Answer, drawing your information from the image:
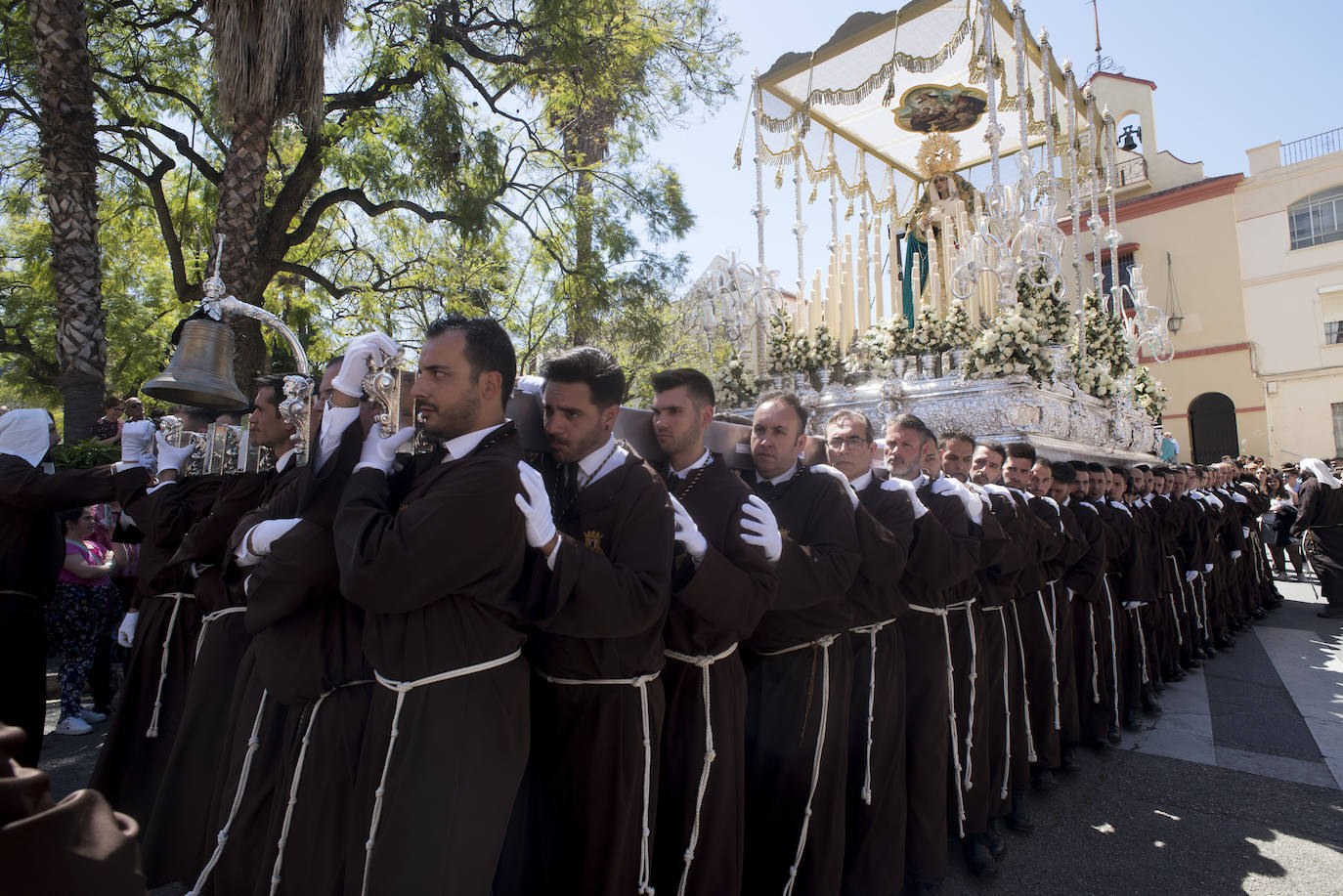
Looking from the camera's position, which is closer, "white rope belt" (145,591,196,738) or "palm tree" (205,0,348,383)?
"white rope belt" (145,591,196,738)

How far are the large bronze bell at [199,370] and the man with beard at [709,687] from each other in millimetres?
2174

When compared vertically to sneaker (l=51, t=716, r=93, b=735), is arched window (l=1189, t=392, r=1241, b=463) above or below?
above

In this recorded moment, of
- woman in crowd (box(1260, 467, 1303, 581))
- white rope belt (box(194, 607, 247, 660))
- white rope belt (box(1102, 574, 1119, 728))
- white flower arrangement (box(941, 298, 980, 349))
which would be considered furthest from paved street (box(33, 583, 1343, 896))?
woman in crowd (box(1260, 467, 1303, 581))

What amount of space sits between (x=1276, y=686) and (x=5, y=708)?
10072 mm

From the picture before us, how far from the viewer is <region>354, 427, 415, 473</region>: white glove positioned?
2.41 metres

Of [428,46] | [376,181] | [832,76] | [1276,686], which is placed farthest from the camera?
[832,76]

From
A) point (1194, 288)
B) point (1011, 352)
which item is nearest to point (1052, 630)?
point (1011, 352)

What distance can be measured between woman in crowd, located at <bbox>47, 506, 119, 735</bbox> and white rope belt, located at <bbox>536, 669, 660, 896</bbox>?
16.2 ft

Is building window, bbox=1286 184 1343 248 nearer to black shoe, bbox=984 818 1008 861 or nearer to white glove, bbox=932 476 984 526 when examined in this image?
white glove, bbox=932 476 984 526

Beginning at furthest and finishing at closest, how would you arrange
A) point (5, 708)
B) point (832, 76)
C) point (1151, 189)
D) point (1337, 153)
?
point (1151, 189), point (1337, 153), point (832, 76), point (5, 708)

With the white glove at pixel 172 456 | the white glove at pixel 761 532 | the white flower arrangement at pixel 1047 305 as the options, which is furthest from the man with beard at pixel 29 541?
the white flower arrangement at pixel 1047 305

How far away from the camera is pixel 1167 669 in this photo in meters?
8.03

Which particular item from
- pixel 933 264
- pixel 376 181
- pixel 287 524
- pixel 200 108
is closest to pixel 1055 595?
pixel 287 524

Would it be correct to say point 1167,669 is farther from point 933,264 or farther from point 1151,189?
point 1151,189
